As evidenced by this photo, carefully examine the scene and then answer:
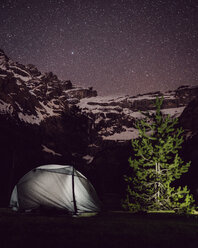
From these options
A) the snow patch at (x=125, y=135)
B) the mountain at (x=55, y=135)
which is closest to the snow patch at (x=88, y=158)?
the mountain at (x=55, y=135)

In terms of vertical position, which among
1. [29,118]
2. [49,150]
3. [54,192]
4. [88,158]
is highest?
[29,118]

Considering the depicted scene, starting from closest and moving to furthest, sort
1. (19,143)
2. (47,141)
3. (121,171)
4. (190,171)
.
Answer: (190,171), (121,171), (19,143), (47,141)

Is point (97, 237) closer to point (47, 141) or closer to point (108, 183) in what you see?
point (108, 183)

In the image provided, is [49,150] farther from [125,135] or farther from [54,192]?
[125,135]

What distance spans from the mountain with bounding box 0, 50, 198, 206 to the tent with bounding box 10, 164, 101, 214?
7680mm

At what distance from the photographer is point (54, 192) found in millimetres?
11328

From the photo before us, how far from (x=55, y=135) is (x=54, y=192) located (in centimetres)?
10001

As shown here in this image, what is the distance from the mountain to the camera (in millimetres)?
59562

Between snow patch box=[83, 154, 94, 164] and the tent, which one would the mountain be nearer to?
snow patch box=[83, 154, 94, 164]

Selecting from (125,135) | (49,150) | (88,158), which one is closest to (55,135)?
(88,158)

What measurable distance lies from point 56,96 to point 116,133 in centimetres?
5665

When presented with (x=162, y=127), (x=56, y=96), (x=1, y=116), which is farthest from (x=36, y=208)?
(x=56, y=96)

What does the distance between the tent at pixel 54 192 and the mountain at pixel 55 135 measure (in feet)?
25.2

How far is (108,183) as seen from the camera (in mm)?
64188
